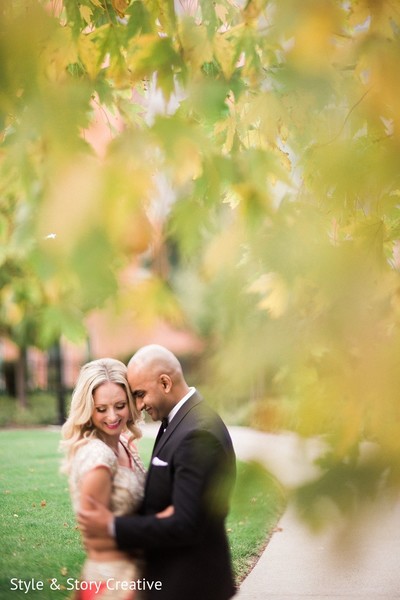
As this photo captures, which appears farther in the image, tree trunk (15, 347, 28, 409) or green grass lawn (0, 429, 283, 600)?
tree trunk (15, 347, 28, 409)

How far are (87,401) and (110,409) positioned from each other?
0.32ft

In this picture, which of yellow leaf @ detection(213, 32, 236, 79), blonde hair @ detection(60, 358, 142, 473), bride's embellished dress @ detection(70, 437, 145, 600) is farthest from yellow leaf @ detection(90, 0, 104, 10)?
bride's embellished dress @ detection(70, 437, 145, 600)

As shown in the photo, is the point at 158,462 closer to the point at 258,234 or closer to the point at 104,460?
the point at 104,460

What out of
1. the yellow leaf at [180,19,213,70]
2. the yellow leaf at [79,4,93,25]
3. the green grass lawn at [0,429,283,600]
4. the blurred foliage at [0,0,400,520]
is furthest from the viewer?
the green grass lawn at [0,429,283,600]

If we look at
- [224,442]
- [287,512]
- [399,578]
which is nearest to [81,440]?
[224,442]

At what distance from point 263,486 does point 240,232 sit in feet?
1.70

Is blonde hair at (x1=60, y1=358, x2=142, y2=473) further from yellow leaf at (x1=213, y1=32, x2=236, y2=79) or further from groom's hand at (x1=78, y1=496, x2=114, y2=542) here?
yellow leaf at (x1=213, y1=32, x2=236, y2=79)

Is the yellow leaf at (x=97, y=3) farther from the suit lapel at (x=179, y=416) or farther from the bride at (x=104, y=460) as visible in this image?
the suit lapel at (x=179, y=416)

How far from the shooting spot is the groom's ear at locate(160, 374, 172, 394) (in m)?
3.08

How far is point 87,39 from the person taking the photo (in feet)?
9.98

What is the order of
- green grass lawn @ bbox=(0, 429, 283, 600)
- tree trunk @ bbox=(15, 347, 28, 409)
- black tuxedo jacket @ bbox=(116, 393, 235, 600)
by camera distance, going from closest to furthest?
black tuxedo jacket @ bbox=(116, 393, 235, 600), green grass lawn @ bbox=(0, 429, 283, 600), tree trunk @ bbox=(15, 347, 28, 409)

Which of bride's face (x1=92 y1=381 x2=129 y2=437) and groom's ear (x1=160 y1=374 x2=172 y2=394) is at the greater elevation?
groom's ear (x1=160 y1=374 x2=172 y2=394)

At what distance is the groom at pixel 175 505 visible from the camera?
2.64 meters

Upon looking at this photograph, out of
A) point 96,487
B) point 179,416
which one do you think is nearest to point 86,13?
point 179,416
